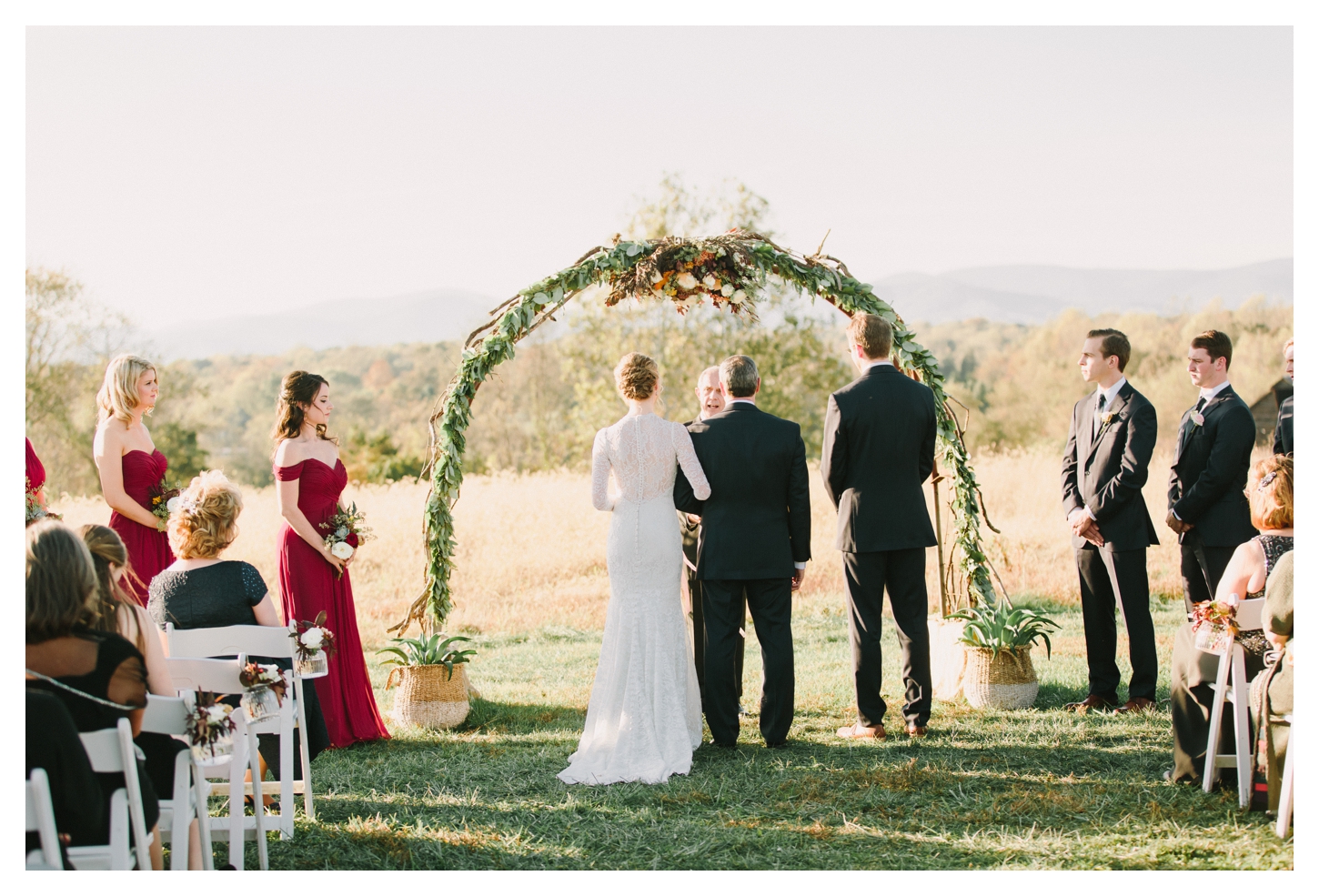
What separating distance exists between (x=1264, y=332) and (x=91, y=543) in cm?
3093

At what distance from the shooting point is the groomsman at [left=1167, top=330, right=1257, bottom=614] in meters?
5.45

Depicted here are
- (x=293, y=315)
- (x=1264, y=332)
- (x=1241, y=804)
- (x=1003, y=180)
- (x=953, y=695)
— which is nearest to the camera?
(x=1241, y=804)

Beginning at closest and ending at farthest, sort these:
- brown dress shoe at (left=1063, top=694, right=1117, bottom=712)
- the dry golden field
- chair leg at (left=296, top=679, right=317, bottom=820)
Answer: chair leg at (left=296, top=679, right=317, bottom=820)
brown dress shoe at (left=1063, top=694, right=1117, bottom=712)
the dry golden field

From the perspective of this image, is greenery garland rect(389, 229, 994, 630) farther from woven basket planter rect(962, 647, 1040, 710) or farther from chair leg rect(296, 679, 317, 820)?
chair leg rect(296, 679, 317, 820)

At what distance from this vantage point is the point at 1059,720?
567 cm

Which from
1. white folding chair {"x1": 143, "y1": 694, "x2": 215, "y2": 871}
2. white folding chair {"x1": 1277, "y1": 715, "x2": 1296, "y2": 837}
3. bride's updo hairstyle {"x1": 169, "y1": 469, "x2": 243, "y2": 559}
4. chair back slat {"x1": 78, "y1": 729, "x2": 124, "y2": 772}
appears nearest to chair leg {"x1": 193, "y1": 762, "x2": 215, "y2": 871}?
white folding chair {"x1": 143, "y1": 694, "x2": 215, "y2": 871}

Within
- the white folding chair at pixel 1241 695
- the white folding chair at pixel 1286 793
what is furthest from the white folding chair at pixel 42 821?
the white folding chair at pixel 1241 695

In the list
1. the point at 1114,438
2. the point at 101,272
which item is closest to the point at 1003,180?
the point at 101,272

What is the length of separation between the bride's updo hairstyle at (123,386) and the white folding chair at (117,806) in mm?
2812

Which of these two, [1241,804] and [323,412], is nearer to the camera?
[1241,804]

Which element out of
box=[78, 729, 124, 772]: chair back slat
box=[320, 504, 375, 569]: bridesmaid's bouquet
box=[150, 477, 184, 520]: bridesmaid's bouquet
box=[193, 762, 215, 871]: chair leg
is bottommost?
box=[193, 762, 215, 871]: chair leg

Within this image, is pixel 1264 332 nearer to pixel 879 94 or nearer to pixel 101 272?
pixel 879 94

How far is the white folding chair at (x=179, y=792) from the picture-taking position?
3.15m

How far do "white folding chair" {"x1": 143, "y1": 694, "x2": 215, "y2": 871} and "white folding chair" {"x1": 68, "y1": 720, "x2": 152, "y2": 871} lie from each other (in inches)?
5.9
